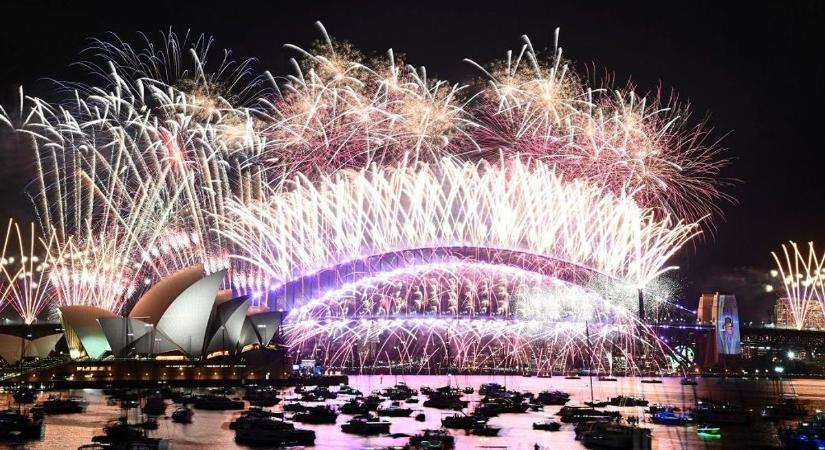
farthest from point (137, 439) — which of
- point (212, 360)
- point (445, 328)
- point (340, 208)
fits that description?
point (445, 328)

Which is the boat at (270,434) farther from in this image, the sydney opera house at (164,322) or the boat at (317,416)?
the sydney opera house at (164,322)

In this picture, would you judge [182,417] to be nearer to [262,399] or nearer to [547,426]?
[262,399]

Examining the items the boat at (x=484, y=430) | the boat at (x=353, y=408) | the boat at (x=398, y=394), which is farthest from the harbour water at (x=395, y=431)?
the boat at (x=398, y=394)

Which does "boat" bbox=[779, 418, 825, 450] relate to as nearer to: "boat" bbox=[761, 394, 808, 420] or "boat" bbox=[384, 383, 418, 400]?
"boat" bbox=[761, 394, 808, 420]

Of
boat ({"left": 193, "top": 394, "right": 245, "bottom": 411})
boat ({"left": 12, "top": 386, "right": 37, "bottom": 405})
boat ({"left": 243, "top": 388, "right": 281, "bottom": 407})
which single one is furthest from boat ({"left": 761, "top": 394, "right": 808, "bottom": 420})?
boat ({"left": 12, "top": 386, "right": 37, "bottom": 405})

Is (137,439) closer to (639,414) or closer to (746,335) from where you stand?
(639,414)

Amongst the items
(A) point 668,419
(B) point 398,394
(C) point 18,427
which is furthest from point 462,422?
(C) point 18,427
